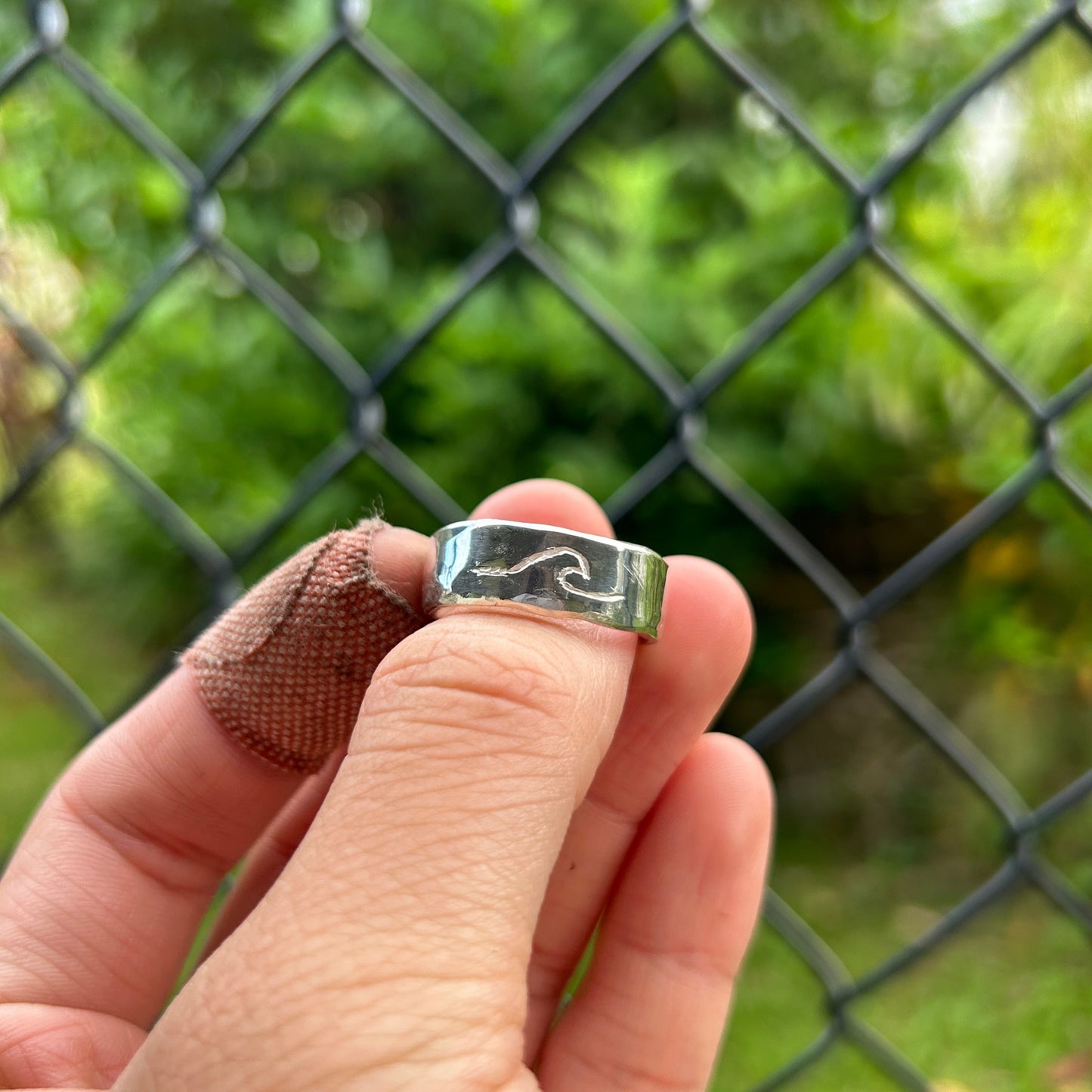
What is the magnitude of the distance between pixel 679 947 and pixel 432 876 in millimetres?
216

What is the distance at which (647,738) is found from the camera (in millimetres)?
557

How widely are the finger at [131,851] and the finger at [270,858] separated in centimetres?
2

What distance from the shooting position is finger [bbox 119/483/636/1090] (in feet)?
1.24

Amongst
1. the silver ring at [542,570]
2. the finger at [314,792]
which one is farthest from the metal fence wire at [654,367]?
the silver ring at [542,570]

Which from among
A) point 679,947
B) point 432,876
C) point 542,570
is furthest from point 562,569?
point 679,947

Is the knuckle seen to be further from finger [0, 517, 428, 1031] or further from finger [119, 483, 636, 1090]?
finger [0, 517, 428, 1031]

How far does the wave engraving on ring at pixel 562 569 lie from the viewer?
41 cm

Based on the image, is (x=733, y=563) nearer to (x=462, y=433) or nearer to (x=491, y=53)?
(x=462, y=433)

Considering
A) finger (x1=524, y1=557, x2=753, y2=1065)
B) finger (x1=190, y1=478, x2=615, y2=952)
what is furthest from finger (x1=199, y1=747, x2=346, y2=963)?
finger (x1=524, y1=557, x2=753, y2=1065)

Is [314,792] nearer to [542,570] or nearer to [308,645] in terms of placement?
[308,645]

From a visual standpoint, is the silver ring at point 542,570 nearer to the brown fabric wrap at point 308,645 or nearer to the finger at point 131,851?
the brown fabric wrap at point 308,645

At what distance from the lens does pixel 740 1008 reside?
110cm

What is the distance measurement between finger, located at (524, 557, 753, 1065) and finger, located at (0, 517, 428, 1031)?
0.16 metres

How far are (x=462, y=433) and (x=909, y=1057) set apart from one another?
729 mm
